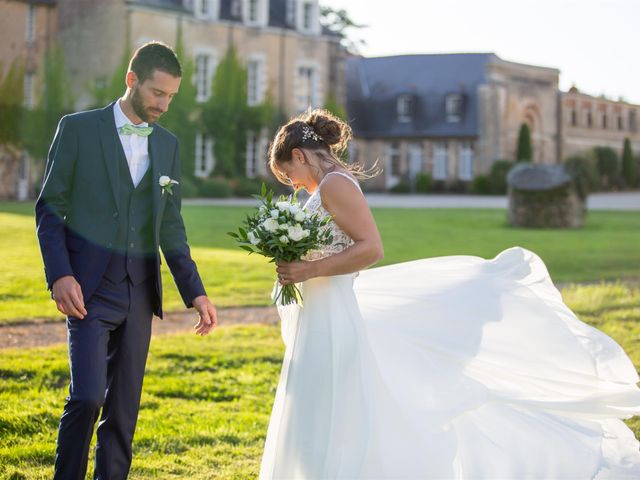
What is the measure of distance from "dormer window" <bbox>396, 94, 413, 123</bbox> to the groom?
45019mm

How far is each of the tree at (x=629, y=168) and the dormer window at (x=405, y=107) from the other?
43.5 ft

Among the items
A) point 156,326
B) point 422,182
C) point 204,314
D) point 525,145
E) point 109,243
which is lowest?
point 156,326

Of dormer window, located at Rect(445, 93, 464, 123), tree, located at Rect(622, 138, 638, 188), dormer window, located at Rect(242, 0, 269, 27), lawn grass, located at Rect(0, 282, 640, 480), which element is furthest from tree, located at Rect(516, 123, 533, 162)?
lawn grass, located at Rect(0, 282, 640, 480)

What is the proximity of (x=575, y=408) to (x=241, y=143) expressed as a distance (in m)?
34.8

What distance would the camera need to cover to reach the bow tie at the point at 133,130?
4.04 metres

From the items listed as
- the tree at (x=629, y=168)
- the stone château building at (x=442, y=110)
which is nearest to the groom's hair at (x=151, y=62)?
the stone château building at (x=442, y=110)

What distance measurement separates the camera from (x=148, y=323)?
413 centimetres

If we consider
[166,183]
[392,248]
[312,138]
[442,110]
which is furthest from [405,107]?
[166,183]

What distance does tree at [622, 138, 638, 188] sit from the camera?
176ft

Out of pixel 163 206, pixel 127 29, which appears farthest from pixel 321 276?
pixel 127 29

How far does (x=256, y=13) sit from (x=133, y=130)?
36.9 metres

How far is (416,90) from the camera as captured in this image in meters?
48.8

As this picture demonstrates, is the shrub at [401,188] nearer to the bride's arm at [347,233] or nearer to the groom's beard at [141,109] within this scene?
the bride's arm at [347,233]

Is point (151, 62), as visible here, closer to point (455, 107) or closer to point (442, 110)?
point (455, 107)
